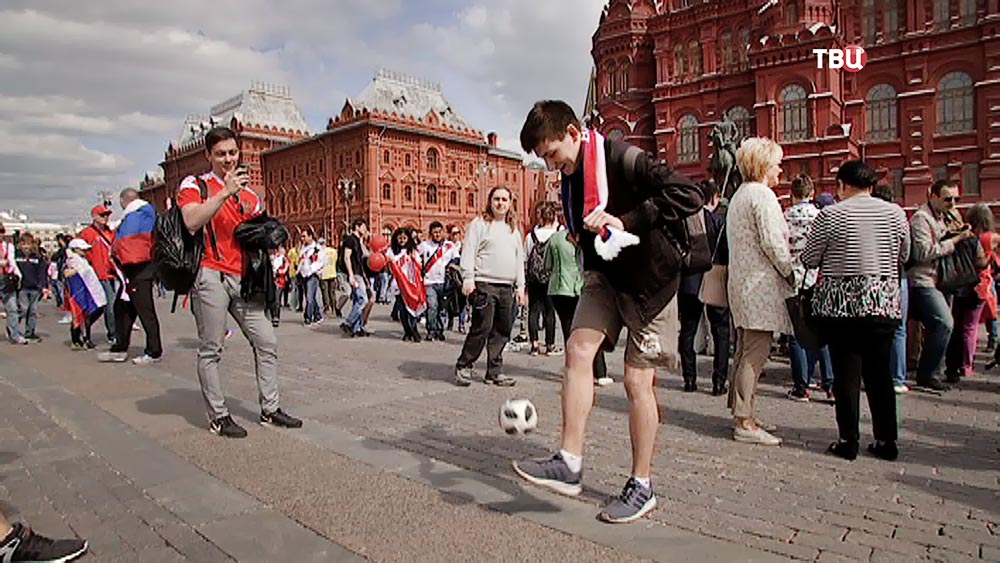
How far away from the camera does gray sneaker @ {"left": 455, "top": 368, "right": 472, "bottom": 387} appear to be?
277 inches

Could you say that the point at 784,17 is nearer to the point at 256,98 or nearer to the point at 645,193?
the point at 645,193

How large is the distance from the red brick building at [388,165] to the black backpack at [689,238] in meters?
51.6

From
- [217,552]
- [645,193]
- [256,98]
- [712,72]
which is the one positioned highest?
[256,98]

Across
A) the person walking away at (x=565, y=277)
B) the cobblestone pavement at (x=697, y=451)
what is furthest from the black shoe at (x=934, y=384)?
the person walking away at (x=565, y=277)

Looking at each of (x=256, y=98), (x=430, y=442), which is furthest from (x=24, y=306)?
(x=256, y=98)

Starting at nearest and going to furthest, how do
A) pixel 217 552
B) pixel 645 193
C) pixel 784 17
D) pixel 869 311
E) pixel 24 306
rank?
1. pixel 217 552
2. pixel 645 193
3. pixel 869 311
4. pixel 24 306
5. pixel 784 17

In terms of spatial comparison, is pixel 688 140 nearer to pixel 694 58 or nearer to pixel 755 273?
pixel 694 58

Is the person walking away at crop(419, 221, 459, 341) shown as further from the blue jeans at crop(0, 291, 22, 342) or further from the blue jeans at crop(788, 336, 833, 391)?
the blue jeans at crop(0, 291, 22, 342)

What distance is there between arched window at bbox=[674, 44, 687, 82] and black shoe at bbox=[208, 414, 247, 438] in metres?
48.1

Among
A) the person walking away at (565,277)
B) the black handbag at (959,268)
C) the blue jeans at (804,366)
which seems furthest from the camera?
the person walking away at (565,277)

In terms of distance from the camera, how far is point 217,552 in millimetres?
2988

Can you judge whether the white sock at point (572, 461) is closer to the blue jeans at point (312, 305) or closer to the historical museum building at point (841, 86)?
the blue jeans at point (312, 305)

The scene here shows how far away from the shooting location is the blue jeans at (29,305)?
11859 millimetres

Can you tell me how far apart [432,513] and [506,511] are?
0.38 meters
